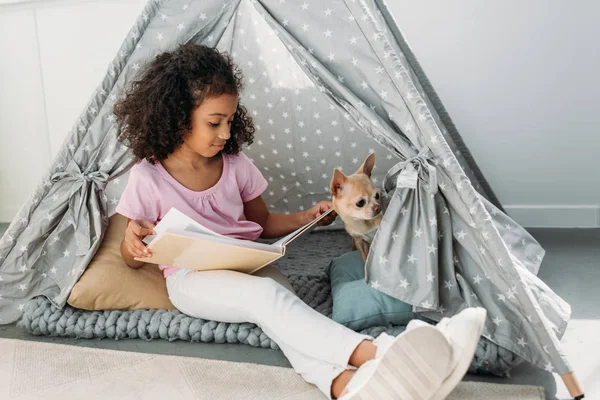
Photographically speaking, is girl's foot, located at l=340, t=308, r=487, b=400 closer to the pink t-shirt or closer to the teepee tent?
the teepee tent

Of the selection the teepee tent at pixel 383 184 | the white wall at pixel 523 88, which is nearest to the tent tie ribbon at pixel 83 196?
the teepee tent at pixel 383 184

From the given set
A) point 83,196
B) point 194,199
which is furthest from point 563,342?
point 83,196

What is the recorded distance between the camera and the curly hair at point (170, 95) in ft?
5.32

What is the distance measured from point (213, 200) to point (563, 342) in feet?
3.15

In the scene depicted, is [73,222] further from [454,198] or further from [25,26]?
[25,26]

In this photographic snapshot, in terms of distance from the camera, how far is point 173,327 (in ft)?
5.43

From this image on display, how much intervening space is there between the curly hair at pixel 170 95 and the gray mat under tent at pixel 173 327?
43cm

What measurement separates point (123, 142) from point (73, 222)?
0.27 m

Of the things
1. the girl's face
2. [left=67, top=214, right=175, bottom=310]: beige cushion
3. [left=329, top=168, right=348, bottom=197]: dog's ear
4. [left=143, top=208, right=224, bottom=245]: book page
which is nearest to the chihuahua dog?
[left=329, top=168, right=348, bottom=197]: dog's ear

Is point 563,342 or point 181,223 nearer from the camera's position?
point 181,223

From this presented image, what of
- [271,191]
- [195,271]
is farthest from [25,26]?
[195,271]

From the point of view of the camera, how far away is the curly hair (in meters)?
1.62

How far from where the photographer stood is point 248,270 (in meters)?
1.64

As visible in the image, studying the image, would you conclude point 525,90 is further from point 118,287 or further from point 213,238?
point 118,287
